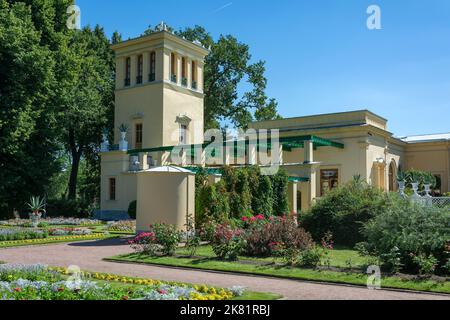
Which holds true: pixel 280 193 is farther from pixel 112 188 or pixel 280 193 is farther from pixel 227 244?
pixel 112 188

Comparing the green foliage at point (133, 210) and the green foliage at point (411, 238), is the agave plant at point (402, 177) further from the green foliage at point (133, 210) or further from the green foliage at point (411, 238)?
the green foliage at point (411, 238)

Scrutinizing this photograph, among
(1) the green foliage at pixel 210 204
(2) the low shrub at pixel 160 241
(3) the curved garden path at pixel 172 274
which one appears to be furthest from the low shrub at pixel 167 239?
(1) the green foliage at pixel 210 204

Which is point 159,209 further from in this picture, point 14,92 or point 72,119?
point 72,119

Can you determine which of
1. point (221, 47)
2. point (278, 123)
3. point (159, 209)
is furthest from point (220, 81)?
point (159, 209)

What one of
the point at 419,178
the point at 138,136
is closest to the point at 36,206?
the point at 138,136

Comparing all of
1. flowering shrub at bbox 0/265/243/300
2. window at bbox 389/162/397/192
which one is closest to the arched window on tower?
window at bbox 389/162/397/192

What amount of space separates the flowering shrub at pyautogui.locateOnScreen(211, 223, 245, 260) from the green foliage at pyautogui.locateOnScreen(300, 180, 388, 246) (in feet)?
16.3

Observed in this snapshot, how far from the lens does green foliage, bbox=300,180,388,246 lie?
17.7 m

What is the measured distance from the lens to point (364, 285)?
33.3 feet

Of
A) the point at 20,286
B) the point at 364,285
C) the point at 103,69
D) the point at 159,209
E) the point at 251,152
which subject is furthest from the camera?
the point at 103,69

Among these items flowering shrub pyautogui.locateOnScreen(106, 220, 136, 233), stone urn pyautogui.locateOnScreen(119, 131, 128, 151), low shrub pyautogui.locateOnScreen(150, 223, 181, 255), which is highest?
stone urn pyautogui.locateOnScreen(119, 131, 128, 151)

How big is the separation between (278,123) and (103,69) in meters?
17.2

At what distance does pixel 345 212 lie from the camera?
59.3 ft

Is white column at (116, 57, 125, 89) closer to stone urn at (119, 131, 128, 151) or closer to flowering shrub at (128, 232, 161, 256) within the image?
stone urn at (119, 131, 128, 151)
